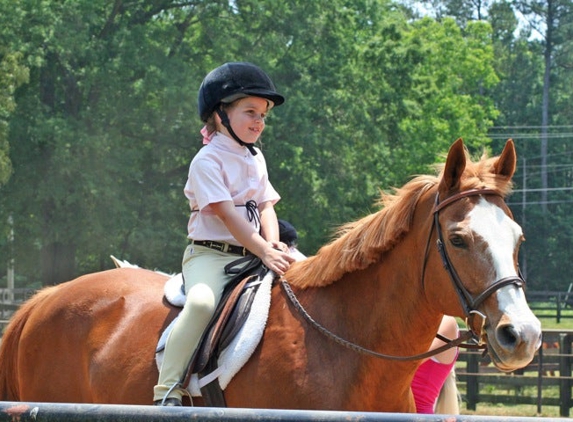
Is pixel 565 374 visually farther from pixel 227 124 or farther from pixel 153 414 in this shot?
pixel 153 414

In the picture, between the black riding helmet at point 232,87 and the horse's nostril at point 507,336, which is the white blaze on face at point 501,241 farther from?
the black riding helmet at point 232,87

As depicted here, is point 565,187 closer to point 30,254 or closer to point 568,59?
point 568,59

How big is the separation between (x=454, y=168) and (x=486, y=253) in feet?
1.66

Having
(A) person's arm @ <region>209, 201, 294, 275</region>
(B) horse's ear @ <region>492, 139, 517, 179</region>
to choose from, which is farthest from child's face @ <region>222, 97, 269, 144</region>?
(B) horse's ear @ <region>492, 139, 517, 179</region>

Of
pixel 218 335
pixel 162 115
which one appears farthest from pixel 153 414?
pixel 162 115

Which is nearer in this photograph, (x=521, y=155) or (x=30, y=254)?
(x=30, y=254)

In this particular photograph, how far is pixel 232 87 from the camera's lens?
4.89m

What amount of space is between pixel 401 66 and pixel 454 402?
30.2m

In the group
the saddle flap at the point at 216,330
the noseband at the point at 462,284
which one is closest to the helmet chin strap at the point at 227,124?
the saddle flap at the point at 216,330

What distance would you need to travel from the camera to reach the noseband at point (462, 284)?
145 inches

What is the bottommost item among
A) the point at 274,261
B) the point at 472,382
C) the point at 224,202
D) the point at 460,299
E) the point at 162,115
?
the point at 472,382

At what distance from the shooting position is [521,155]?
2512 inches

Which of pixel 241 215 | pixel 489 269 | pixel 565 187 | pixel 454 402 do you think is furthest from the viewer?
pixel 565 187

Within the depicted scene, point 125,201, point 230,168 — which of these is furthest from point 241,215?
point 125,201
